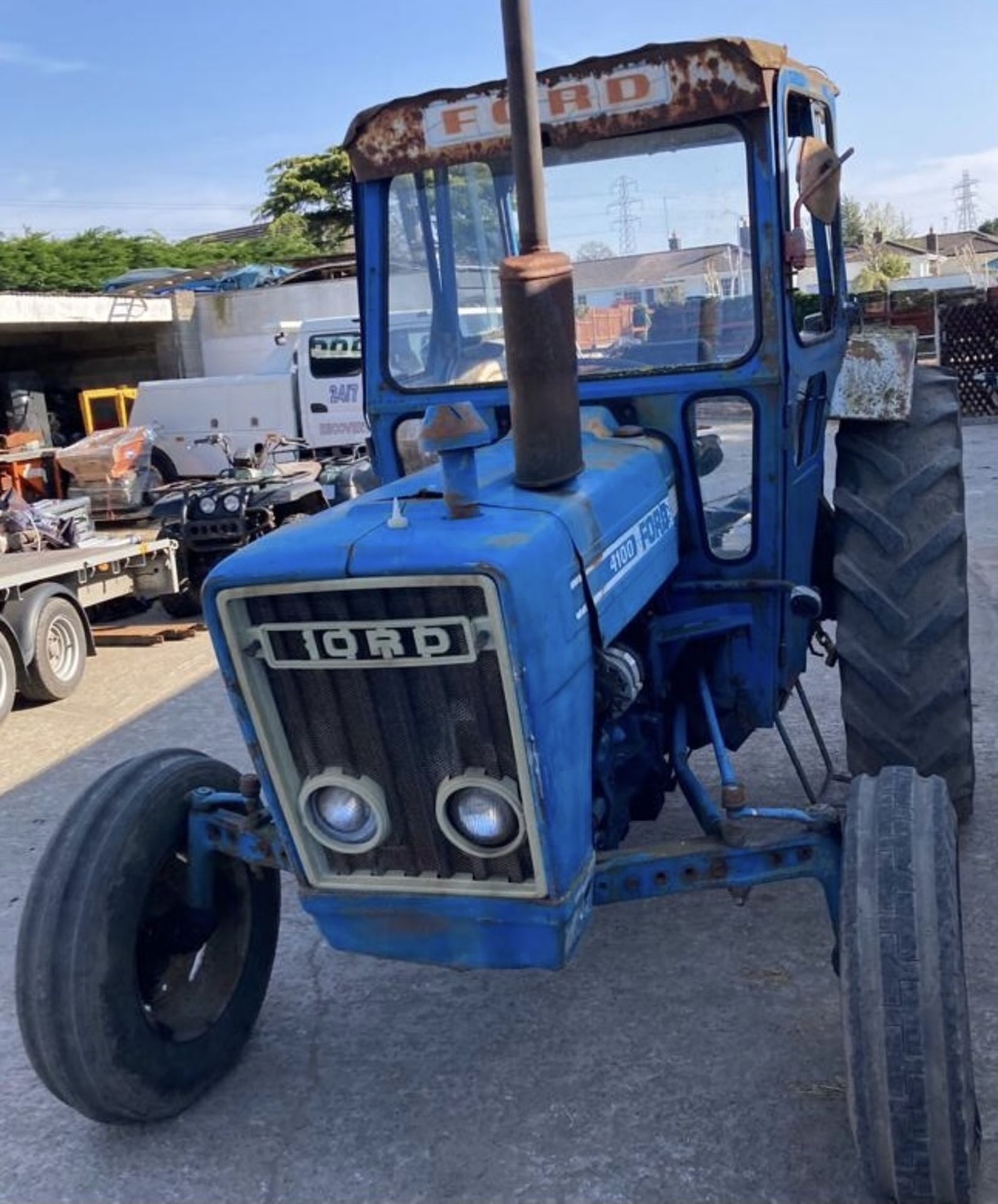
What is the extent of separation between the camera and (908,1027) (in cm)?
247

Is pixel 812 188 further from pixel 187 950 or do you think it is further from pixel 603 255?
pixel 187 950

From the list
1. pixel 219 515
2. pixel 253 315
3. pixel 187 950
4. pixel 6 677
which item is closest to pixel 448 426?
pixel 187 950

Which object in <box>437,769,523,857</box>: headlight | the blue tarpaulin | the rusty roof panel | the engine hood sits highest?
the blue tarpaulin

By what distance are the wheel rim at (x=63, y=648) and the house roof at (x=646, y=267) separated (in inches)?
200

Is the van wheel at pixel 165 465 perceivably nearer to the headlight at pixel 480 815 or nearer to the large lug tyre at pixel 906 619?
the large lug tyre at pixel 906 619

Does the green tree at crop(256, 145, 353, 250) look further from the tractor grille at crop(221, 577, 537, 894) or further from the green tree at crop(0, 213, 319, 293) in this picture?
the tractor grille at crop(221, 577, 537, 894)

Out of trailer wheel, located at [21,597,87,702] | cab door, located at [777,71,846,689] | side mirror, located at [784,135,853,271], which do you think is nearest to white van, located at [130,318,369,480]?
trailer wheel, located at [21,597,87,702]

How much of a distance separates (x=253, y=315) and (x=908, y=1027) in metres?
20.9

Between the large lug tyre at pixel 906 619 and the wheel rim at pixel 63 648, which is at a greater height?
the large lug tyre at pixel 906 619

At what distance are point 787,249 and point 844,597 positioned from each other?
41.8 inches

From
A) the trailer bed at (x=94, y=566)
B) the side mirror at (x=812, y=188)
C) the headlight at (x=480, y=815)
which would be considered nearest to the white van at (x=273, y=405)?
the trailer bed at (x=94, y=566)

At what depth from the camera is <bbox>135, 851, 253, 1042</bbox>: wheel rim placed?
3.26 meters

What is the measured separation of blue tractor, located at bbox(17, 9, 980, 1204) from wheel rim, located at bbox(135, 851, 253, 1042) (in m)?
0.01

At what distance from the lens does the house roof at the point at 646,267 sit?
365cm
